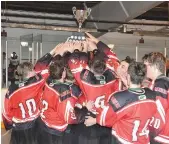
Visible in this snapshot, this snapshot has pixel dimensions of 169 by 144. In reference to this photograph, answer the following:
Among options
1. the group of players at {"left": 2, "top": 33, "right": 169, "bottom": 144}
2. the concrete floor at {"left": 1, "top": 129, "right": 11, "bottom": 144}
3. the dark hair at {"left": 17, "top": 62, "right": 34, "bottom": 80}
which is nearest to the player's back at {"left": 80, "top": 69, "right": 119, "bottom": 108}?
the group of players at {"left": 2, "top": 33, "right": 169, "bottom": 144}

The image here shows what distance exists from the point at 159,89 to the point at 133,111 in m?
0.30

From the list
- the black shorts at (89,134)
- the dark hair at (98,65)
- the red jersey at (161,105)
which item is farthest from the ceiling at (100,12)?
the black shorts at (89,134)

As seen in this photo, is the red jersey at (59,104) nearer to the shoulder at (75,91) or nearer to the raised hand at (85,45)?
the shoulder at (75,91)

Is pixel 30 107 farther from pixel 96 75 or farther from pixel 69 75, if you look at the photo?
pixel 96 75

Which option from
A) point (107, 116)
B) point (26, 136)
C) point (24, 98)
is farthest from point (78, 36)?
point (26, 136)

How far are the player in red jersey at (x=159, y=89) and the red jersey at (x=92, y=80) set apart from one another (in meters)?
0.55

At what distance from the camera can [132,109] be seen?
86.0 inches

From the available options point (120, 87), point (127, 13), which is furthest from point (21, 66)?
point (127, 13)

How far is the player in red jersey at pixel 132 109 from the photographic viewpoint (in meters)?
2.19

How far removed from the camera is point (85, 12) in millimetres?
2787

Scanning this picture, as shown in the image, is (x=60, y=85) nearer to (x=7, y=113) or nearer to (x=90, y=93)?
(x=90, y=93)

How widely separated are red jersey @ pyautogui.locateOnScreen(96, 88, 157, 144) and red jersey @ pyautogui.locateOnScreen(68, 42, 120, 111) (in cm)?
56

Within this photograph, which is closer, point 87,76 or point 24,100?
point 87,76

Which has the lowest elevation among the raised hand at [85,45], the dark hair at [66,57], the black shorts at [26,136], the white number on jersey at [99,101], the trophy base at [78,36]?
the black shorts at [26,136]
